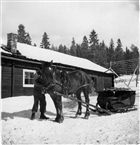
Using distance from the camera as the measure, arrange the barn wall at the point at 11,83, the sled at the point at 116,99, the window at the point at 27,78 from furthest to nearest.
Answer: the window at the point at 27,78 < the barn wall at the point at 11,83 < the sled at the point at 116,99

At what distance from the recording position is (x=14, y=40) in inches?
539

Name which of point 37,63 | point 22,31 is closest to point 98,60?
point 22,31

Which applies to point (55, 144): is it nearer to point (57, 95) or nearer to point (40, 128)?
point (40, 128)

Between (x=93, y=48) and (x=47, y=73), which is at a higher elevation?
(x=93, y=48)

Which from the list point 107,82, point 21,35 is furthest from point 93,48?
point 107,82

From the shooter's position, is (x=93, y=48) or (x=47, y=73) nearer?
(x=47, y=73)

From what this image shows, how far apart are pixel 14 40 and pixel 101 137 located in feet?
38.7

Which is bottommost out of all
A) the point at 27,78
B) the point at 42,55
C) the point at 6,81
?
the point at 6,81

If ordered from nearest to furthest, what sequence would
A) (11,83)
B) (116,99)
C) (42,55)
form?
(116,99)
(11,83)
(42,55)

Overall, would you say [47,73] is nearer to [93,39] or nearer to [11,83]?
[11,83]

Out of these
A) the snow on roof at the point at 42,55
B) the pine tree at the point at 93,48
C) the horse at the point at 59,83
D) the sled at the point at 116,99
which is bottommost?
the sled at the point at 116,99

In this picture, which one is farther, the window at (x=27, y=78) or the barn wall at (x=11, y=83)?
the window at (x=27, y=78)

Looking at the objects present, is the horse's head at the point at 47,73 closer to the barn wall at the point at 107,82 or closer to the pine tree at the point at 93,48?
the barn wall at the point at 107,82

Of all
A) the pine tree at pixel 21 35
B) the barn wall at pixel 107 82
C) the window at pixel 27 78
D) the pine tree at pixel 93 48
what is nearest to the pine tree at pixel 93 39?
the pine tree at pixel 93 48
